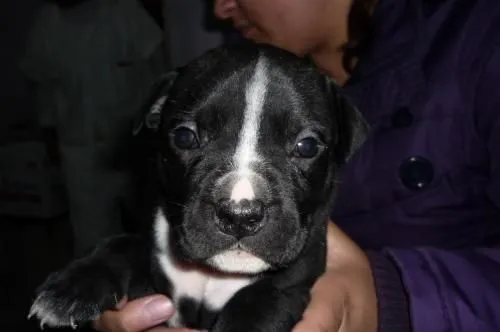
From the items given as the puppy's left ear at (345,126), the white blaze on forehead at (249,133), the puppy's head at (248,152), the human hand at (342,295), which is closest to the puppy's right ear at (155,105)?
the puppy's head at (248,152)

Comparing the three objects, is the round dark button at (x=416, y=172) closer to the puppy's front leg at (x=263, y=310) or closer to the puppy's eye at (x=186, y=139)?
the puppy's front leg at (x=263, y=310)

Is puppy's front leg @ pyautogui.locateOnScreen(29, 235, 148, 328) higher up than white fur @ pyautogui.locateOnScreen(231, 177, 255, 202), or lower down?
lower down

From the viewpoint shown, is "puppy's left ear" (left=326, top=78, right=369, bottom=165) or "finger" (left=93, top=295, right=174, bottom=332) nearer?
"finger" (left=93, top=295, right=174, bottom=332)

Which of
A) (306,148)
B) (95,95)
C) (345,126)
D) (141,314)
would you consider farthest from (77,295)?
(95,95)

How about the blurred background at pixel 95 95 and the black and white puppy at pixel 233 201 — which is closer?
the black and white puppy at pixel 233 201

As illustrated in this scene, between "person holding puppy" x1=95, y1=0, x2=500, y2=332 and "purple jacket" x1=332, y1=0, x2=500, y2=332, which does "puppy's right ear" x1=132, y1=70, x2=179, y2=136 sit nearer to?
"person holding puppy" x1=95, y1=0, x2=500, y2=332

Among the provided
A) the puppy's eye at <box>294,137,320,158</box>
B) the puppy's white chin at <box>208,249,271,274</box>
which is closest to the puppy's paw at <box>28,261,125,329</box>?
the puppy's white chin at <box>208,249,271,274</box>
